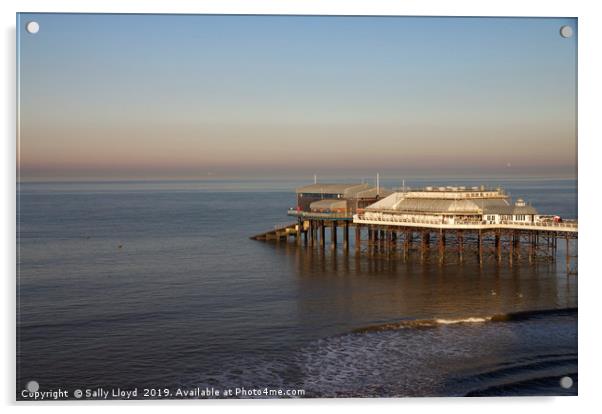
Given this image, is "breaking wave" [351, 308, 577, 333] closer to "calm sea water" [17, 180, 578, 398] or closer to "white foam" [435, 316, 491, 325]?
"white foam" [435, 316, 491, 325]

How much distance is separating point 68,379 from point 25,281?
1526 centimetres

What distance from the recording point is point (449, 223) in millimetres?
44250

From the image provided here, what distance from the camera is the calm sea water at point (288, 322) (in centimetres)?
2352

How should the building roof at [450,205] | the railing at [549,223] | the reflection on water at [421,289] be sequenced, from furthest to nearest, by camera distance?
the building roof at [450,205] < the railing at [549,223] < the reflection on water at [421,289]

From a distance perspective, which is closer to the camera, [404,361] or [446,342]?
[404,361]

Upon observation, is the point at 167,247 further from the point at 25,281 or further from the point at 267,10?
the point at 267,10

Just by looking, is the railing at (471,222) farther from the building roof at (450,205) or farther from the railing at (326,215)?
the railing at (326,215)

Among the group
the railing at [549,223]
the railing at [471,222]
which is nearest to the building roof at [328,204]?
the railing at [471,222]

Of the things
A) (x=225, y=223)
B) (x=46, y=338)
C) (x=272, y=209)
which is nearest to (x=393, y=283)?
(x=46, y=338)

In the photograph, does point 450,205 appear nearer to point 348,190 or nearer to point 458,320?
point 348,190

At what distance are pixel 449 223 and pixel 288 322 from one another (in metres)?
16.6

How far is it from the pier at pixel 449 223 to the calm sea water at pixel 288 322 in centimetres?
185

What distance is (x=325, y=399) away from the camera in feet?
68.4

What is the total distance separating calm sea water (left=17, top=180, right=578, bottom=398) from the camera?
23.5 metres
